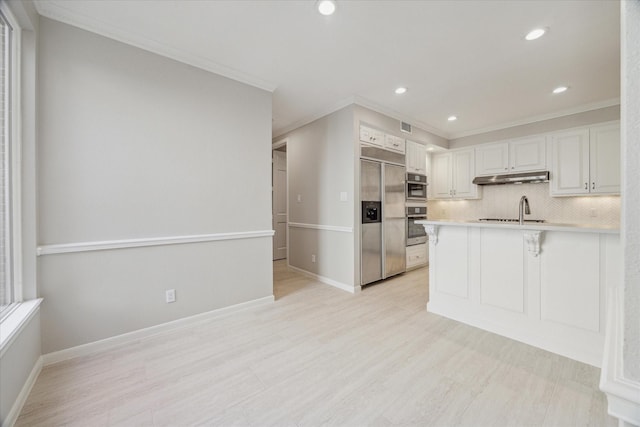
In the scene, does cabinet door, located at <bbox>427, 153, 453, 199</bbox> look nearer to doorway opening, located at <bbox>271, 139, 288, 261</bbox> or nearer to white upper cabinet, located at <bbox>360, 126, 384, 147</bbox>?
white upper cabinet, located at <bbox>360, 126, 384, 147</bbox>

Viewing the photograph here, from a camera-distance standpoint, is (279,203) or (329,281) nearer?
(329,281)

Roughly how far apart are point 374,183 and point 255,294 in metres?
2.22

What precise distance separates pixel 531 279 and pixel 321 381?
1.91m

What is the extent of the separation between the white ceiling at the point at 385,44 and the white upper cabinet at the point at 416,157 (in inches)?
36.1

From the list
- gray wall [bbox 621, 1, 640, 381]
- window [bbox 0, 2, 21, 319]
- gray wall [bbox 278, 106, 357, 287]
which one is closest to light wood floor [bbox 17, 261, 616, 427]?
window [bbox 0, 2, 21, 319]

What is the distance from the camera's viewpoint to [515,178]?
14.1 ft

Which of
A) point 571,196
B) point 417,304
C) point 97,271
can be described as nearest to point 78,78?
point 97,271

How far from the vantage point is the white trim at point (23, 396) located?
1.42m

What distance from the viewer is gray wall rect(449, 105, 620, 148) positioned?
3.67 m

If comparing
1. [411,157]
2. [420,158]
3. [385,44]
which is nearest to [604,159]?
[420,158]

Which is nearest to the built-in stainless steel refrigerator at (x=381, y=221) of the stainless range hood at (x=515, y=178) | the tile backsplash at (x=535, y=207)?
the stainless range hood at (x=515, y=178)

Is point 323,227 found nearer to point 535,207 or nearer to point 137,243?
point 137,243

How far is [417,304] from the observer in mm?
3074

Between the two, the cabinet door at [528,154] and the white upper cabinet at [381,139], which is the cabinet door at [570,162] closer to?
the cabinet door at [528,154]
